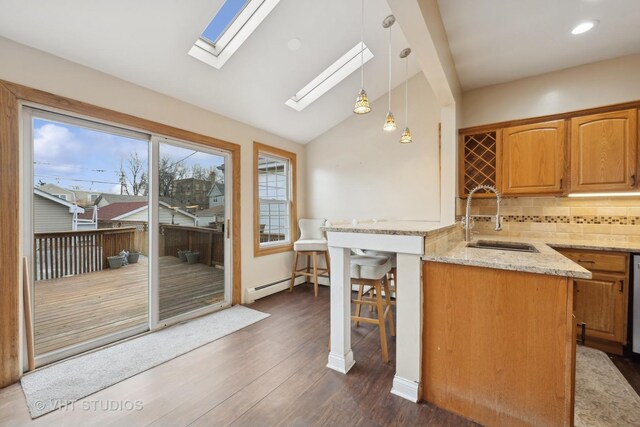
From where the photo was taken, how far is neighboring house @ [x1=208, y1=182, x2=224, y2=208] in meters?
3.19

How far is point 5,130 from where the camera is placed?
181cm

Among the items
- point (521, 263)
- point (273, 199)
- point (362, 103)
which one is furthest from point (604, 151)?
point (273, 199)

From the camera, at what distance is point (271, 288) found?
151 inches

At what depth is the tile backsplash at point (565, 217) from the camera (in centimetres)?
262

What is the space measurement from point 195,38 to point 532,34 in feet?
9.56

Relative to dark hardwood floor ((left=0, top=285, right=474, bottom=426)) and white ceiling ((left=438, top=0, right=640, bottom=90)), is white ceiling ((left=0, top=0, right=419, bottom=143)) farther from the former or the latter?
dark hardwood floor ((left=0, top=285, right=474, bottom=426))

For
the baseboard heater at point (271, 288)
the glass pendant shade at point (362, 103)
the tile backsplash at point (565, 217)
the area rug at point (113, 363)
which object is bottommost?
the area rug at point (113, 363)

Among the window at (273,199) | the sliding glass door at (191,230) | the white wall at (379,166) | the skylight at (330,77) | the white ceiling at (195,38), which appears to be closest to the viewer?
the white ceiling at (195,38)

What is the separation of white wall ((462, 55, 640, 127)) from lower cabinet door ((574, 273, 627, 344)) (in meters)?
1.75

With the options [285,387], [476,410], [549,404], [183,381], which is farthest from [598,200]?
[183,381]

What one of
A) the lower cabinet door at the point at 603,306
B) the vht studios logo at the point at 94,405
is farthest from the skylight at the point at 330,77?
the vht studios logo at the point at 94,405

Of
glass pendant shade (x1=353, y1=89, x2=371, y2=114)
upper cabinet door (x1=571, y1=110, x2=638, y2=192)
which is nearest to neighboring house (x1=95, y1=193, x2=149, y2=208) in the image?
glass pendant shade (x1=353, y1=89, x2=371, y2=114)

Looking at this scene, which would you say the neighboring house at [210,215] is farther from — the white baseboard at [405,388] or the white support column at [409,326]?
the white baseboard at [405,388]

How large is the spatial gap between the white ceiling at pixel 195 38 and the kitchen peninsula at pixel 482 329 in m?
1.88
